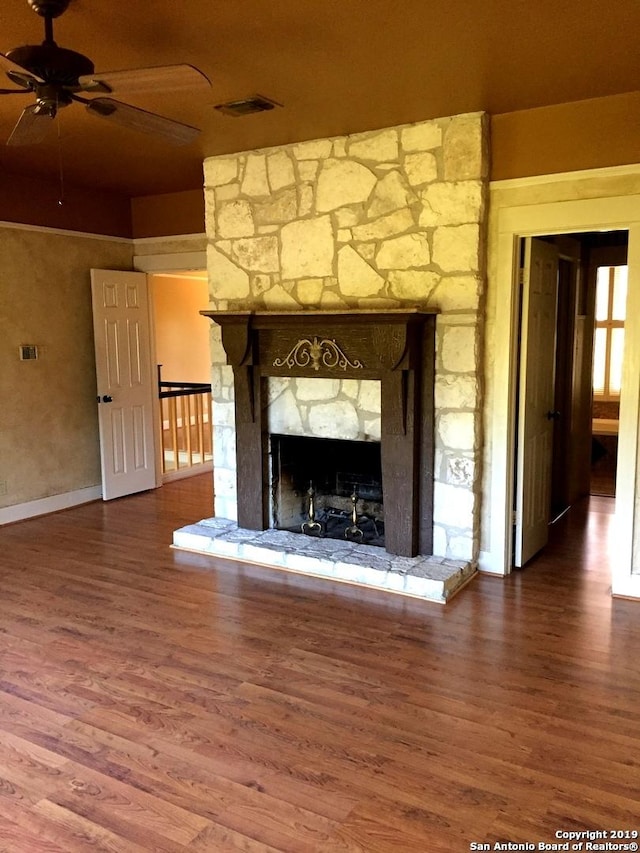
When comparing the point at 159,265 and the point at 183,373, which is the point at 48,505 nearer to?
the point at 159,265

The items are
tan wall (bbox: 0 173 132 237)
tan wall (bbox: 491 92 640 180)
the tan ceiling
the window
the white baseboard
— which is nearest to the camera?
the tan ceiling

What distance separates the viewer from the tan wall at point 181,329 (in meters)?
9.20

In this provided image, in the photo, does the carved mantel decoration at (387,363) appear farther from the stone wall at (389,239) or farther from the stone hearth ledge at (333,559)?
the stone hearth ledge at (333,559)

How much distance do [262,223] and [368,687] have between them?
3129 mm

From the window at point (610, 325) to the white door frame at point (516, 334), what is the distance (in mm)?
4866

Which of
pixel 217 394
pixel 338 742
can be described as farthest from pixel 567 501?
pixel 338 742

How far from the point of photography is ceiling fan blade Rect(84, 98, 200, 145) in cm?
268

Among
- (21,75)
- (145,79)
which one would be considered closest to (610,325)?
(145,79)

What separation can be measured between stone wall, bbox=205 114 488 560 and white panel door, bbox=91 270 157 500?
1753mm

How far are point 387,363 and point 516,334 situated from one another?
800 millimetres

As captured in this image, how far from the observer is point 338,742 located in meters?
2.57

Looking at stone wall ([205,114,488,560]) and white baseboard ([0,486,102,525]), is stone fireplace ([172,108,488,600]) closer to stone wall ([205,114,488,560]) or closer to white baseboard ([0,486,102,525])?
stone wall ([205,114,488,560])

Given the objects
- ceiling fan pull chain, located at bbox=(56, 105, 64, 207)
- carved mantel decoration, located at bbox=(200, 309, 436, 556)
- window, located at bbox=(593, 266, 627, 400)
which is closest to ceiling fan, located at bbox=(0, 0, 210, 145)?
ceiling fan pull chain, located at bbox=(56, 105, 64, 207)

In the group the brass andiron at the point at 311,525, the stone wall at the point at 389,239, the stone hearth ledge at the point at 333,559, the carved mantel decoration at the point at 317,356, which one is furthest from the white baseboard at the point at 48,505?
the carved mantel decoration at the point at 317,356
